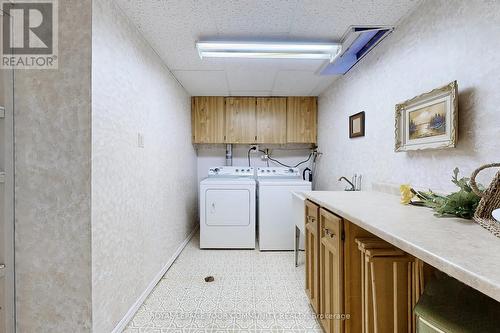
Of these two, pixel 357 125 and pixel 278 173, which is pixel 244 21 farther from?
pixel 278 173

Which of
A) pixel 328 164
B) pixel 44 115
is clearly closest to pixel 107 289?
pixel 44 115

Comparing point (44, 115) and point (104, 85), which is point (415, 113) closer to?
point (104, 85)

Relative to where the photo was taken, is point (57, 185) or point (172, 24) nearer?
point (57, 185)

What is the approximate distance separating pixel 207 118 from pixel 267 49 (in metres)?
1.76

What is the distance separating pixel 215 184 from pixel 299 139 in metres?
1.47

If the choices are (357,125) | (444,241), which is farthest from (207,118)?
(444,241)

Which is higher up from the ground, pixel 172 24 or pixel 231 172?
pixel 172 24

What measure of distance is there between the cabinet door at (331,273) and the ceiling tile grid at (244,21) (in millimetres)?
1298

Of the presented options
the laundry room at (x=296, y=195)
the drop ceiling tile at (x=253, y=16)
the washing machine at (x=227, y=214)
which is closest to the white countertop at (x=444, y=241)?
the laundry room at (x=296, y=195)

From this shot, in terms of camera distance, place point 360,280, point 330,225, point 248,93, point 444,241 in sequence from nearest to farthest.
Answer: point 444,241 → point 360,280 → point 330,225 → point 248,93

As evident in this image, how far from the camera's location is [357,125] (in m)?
2.23

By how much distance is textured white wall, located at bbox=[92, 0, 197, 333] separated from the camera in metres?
1.29

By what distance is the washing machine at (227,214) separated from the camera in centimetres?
289

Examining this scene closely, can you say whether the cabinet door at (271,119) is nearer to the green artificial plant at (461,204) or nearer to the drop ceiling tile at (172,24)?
the drop ceiling tile at (172,24)
